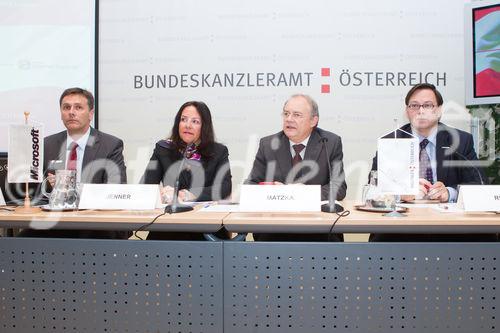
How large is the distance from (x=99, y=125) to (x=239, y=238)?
2.42 meters

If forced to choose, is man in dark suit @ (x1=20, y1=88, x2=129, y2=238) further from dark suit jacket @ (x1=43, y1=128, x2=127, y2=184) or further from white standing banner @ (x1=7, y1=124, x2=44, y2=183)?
white standing banner @ (x1=7, y1=124, x2=44, y2=183)

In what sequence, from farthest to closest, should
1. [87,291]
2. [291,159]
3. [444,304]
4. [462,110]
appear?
[462,110] → [291,159] → [87,291] → [444,304]

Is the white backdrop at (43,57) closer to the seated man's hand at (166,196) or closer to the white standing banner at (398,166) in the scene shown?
the seated man's hand at (166,196)

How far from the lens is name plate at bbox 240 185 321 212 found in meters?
1.83

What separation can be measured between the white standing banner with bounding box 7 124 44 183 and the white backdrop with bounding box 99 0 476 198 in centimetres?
181

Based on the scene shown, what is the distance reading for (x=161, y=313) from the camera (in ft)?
5.70

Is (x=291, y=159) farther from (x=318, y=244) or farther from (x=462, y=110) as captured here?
(x=462, y=110)

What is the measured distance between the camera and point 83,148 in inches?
108

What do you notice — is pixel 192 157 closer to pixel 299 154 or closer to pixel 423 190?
pixel 299 154

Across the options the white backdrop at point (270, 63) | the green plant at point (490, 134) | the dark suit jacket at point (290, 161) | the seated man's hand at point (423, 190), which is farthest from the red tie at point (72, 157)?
the green plant at point (490, 134)

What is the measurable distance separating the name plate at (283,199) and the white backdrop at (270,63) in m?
1.96

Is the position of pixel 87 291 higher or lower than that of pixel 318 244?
lower

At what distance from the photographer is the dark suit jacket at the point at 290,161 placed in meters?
2.63

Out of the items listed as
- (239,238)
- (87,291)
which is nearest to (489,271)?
(239,238)
